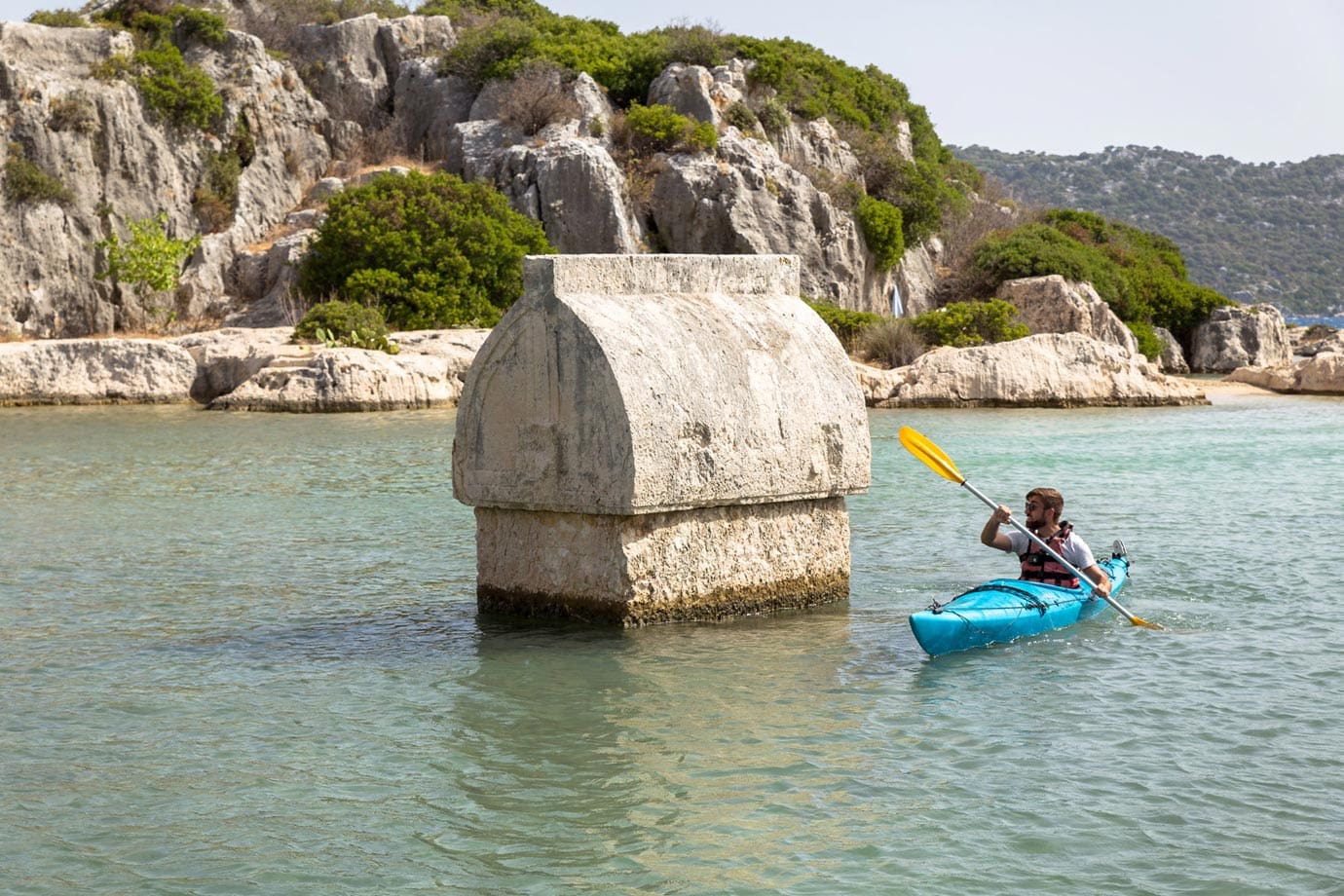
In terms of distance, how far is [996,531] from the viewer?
11.7 metres

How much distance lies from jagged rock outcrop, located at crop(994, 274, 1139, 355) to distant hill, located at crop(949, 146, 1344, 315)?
2773 inches

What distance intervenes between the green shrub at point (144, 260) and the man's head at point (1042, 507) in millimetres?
36120

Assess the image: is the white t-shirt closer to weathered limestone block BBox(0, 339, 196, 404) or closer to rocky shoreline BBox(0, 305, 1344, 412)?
rocky shoreline BBox(0, 305, 1344, 412)

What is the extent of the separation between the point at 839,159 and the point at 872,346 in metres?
15.7

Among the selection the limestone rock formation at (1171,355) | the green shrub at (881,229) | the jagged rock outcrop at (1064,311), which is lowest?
the limestone rock formation at (1171,355)

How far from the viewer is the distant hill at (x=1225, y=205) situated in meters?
116

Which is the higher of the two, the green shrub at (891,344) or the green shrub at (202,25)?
the green shrub at (202,25)

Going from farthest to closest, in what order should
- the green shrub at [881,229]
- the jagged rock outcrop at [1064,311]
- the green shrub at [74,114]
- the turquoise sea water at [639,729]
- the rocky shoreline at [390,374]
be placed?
1. the green shrub at [881,229]
2. the jagged rock outcrop at [1064,311]
3. the green shrub at [74,114]
4. the rocky shoreline at [390,374]
5. the turquoise sea water at [639,729]

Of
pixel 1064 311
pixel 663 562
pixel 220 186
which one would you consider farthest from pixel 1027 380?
pixel 220 186

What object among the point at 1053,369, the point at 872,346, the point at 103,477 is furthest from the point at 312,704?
the point at 872,346

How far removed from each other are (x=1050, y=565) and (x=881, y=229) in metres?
40.3

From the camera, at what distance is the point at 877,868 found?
624 centimetres

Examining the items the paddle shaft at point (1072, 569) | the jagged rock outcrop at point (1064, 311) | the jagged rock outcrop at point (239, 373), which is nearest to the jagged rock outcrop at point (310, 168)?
the jagged rock outcrop at point (1064, 311)

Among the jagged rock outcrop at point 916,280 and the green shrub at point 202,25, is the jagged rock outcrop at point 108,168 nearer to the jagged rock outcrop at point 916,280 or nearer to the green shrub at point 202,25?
the green shrub at point 202,25
